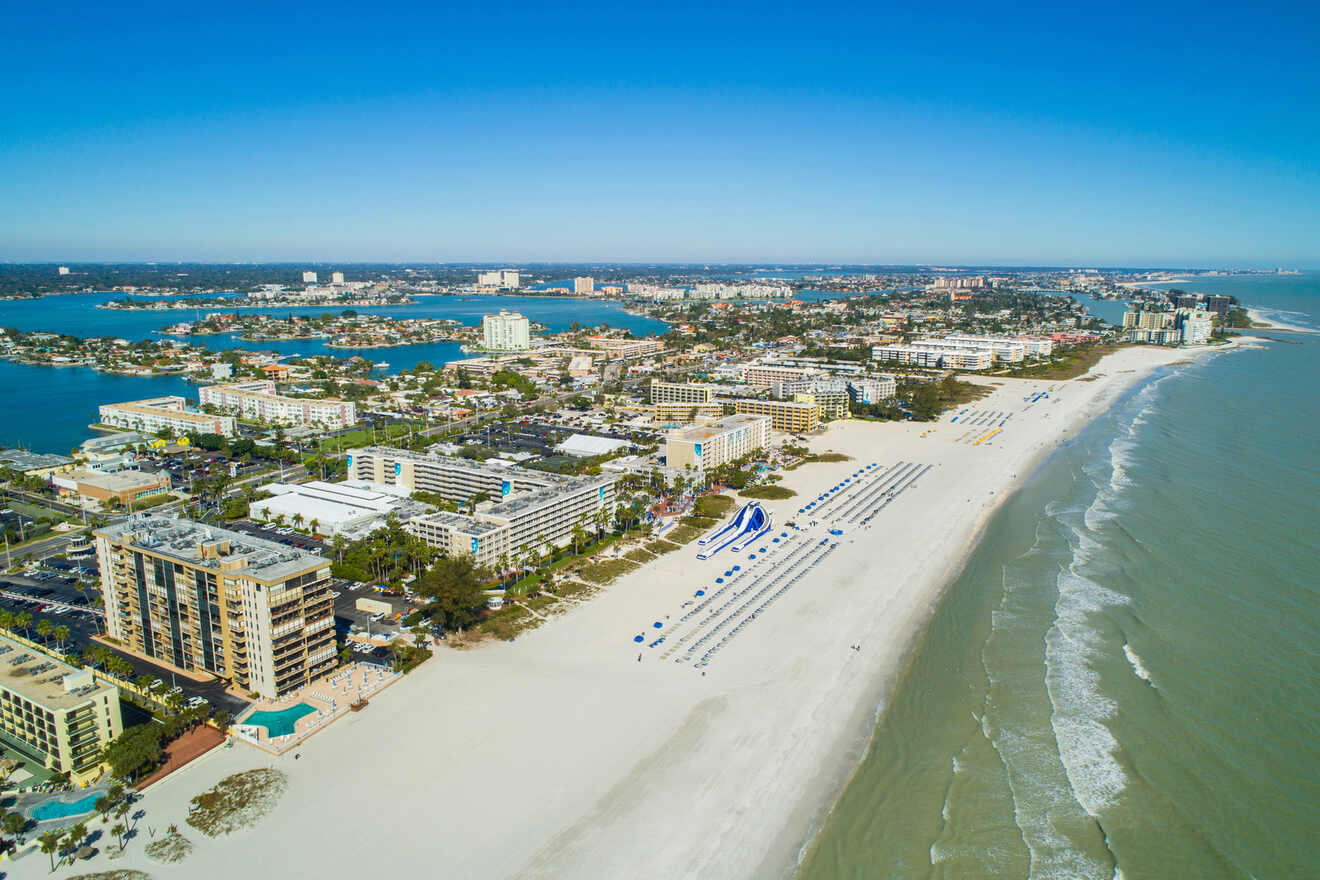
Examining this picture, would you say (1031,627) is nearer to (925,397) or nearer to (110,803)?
(110,803)

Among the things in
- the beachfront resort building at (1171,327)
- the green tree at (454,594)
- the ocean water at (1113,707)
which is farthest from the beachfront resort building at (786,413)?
the beachfront resort building at (1171,327)

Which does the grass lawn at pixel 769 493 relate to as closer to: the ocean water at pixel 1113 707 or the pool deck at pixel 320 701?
the ocean water at pixel 1113 707

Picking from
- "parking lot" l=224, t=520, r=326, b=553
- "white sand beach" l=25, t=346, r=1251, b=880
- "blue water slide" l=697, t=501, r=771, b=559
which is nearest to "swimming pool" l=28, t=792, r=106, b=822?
"white sand beach" l=25, t=346, r=1251, b=880

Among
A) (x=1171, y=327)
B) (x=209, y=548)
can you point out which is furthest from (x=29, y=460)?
→ (x=1171, y=327)

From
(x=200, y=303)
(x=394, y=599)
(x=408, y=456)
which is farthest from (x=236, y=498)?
(x=200, y=303)

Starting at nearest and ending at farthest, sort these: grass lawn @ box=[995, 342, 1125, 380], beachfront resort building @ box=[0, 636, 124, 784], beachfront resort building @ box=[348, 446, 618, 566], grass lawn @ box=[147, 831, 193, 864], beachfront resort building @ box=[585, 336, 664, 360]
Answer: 1. grass lawn @ box=[147, 831, 193, 864]
2. beachfront resort building @ box=[0, 636, 124, 784]
3. beachfront resort building @ box=[348, 446, 618, 566]
4. grass lawn @ box=[995, 342, 1125, 380]
5. beachfront resort building @ box=[585, 336, 664, 360]

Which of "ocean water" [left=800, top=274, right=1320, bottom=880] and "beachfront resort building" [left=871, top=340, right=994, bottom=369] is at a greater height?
"beachfront resort building" [left=871, top=340, right=994, bottom=369]

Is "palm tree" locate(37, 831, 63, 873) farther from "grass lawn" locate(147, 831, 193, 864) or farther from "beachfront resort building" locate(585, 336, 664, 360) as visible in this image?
"beachfront resort building" locate(585, 336, 664, 360)
